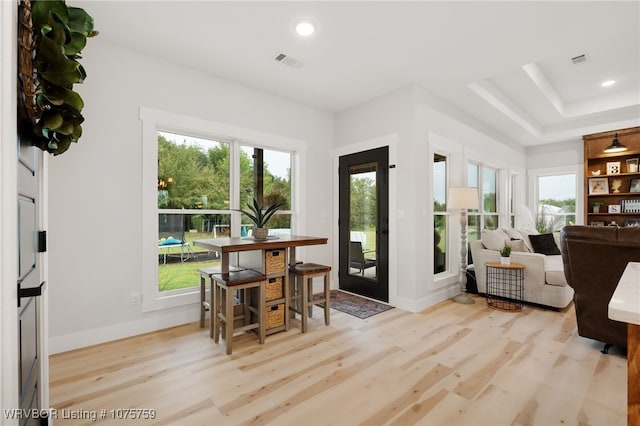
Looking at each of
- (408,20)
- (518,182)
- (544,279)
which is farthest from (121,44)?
(518,182)

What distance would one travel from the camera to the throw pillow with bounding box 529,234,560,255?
4.62 metres

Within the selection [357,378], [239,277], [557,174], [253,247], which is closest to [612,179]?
[557,174]

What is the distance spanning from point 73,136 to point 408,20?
2455 mm

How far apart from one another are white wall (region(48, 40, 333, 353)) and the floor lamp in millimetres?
3268

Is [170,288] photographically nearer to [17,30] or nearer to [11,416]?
[11,416]

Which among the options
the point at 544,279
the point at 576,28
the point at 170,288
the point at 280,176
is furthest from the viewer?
the point at 280,176

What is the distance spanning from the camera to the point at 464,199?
382 cm

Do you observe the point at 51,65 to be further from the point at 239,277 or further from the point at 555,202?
the point at 555,202

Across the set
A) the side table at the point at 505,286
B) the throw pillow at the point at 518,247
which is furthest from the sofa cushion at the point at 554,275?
the throw pillow at the point at 518,247

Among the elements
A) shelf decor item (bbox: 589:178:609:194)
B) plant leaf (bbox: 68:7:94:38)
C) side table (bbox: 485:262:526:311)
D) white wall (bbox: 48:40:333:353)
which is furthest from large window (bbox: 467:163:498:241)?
plant leaf (bbox: 68:7:94:38)

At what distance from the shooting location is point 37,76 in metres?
1.03

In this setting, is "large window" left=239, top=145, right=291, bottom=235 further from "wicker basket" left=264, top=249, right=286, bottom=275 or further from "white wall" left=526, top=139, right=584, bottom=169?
"white wall" left=526, top=139, right=584, bottom=169

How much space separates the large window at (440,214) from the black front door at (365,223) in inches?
29.8

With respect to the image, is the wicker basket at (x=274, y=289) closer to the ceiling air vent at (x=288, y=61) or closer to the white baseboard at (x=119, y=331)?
the white baseboard at (x=119, y=331)
